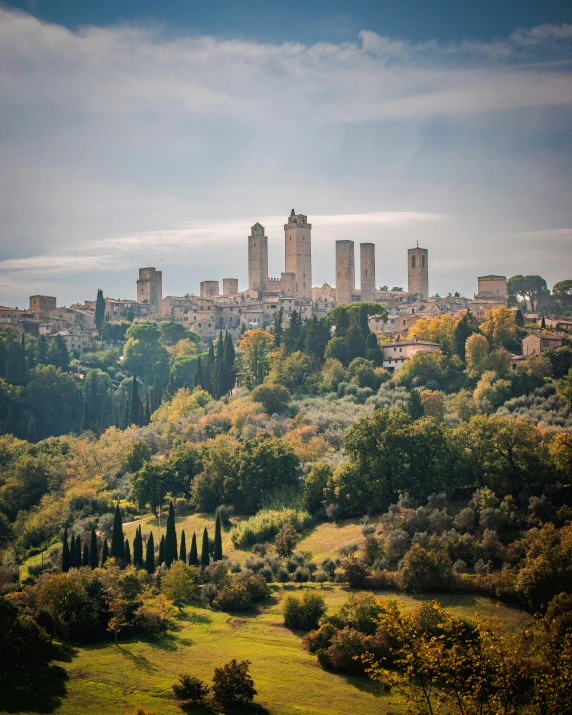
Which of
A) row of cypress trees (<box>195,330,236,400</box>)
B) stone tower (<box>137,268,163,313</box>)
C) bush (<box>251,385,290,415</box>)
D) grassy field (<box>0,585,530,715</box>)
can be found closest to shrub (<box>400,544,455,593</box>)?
grassy field (<box>0,585,530,715</box>)

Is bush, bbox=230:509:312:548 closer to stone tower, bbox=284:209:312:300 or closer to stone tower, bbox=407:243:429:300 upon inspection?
stone tower, bbox=284:209:312:300

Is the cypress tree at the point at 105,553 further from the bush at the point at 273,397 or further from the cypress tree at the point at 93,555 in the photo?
the bush at the point at 273,397

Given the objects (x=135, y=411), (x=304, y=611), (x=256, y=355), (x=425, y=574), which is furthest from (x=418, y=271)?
(x=304, y=611)

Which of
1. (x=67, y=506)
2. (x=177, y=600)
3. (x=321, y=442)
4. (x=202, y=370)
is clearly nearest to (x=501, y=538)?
(x=177, y=600)

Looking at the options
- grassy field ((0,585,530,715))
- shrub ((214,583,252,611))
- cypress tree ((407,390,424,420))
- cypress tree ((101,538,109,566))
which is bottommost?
grassy field ((0,585,530,715))

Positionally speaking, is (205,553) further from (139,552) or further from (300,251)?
(300,251)

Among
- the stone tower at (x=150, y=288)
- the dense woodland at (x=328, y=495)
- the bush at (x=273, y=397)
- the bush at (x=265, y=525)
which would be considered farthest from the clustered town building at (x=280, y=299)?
the bush at (x=265, y=525)
